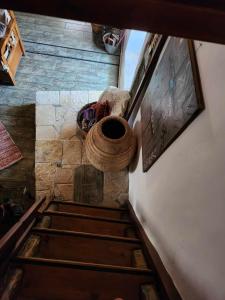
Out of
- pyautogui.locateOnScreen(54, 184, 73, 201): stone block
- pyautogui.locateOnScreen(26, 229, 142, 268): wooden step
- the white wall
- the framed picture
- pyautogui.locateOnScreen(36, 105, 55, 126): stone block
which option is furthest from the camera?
pyautogui.locateOnScreen(36, 105, 55, 126): stone block

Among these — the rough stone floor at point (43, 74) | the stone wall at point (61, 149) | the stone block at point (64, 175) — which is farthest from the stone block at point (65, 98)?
the stone block at point (64, 175)

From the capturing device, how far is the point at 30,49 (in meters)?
3.98

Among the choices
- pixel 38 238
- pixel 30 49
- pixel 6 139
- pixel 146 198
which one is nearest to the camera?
pixel 38 238

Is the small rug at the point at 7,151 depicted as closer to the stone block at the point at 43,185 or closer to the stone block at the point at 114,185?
the stone block at the point at 43,185

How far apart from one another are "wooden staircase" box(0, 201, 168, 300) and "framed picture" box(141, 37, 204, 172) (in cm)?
65

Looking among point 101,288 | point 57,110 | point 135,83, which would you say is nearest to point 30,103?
point 57,110

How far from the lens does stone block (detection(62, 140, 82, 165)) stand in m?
2.73

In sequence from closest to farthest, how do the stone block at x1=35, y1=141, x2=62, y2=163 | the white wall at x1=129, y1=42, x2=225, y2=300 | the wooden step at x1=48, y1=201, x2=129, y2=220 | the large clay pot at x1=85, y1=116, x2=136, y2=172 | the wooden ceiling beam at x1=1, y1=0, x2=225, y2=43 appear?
1. the wooden ceiling beam at x1=1, y1=0, x2=225, y2=43
2. the white wall at x1=129, y1=42, x2=225, y2=300
3. the wooden step at x1=48, y1=201, x2=129, y2=220
4. the large clay pot at x1=85, y1=116, x2=136, y2=172
5. the stone block at x1=35, y1=141, x2=62, y2=163

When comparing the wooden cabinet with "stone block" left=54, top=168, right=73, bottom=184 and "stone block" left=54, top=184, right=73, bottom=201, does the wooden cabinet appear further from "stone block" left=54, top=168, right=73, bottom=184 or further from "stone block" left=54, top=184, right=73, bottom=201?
"stone block" left=54, top=184, right=73, bottom=201

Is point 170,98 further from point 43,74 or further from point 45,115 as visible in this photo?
point 43,74

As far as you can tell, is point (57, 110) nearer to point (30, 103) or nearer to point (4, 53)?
point (30, 103)

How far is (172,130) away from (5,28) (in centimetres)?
289

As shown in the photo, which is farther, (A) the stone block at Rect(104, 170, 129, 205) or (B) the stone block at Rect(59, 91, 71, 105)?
(B) the stone block at Rect(59, 91, 71, 105)

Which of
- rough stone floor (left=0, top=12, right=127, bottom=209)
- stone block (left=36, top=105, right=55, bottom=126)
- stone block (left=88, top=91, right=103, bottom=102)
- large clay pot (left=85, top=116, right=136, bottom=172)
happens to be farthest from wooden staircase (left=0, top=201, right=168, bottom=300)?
stone block (left=88, top=91, right=103, bottom=102)
